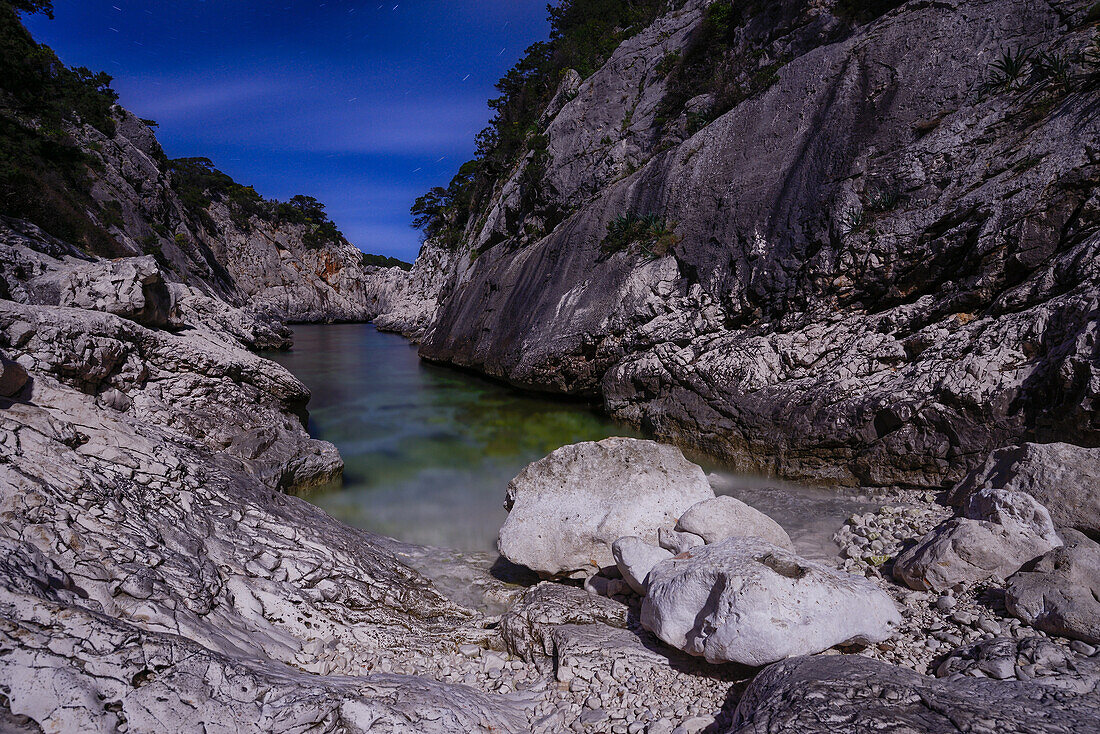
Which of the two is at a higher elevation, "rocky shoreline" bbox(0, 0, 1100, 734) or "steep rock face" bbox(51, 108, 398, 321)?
"steep rock face" bbox(51, 108, 398, 321)

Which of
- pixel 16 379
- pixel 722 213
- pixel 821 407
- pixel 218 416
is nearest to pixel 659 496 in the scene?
pixel 821 407

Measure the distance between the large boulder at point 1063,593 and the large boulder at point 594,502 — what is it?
7.18 ft

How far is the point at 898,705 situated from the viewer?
188 cm

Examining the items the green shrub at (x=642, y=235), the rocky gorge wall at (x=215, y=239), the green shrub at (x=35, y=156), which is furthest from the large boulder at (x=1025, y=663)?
the rocky gorge wall at (x=215, y=239)

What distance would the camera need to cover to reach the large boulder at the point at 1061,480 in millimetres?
3404

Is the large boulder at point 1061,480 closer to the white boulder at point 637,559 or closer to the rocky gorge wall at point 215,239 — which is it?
the white boulder at point 637,559

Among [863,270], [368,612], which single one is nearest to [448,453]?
[368,612]

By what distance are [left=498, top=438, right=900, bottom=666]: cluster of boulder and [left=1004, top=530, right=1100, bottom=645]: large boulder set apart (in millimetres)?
643

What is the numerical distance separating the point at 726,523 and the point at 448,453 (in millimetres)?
6387

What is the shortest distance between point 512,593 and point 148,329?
18.0 feet

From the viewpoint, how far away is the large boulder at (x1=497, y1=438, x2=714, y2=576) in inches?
173

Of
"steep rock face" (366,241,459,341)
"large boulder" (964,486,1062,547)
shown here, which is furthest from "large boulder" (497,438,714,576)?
"steep rock face" (366,241,459,341)

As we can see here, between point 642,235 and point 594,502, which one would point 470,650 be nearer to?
point 594,502

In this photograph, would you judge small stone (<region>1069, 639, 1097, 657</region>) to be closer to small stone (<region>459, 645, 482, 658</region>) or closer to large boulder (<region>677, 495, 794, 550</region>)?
large boulder (<region>677, 495, 794, 550</region>)
